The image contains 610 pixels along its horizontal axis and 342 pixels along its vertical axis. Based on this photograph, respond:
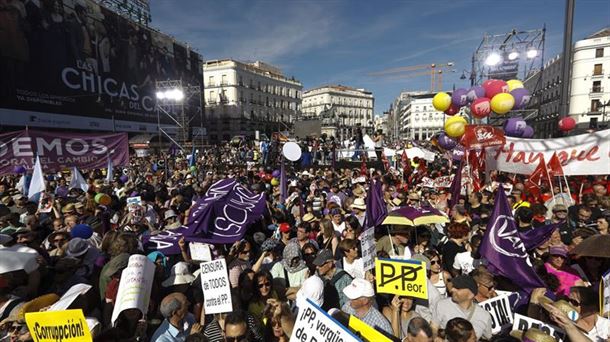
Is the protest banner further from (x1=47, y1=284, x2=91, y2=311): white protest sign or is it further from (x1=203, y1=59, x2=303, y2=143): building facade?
(x1=203, y1=59, x2=303, y2=143): building facade

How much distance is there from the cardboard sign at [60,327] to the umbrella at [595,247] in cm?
459

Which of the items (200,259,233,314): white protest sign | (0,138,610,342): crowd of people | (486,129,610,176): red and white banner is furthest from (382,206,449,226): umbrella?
(486,129,610,176): red and white banner

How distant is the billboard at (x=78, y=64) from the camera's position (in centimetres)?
2547

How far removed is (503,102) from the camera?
9188 mm

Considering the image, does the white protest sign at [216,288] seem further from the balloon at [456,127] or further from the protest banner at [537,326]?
the balloon at [456,127]

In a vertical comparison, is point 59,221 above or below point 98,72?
below

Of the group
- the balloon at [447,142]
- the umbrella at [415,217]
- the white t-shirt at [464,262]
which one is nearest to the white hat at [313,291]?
the umbrella at [415,217]

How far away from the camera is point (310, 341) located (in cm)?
246

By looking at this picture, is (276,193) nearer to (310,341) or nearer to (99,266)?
(99,266)

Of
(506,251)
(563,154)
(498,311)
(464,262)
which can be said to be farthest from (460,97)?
(498,311)

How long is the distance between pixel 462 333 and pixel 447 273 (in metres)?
1.69

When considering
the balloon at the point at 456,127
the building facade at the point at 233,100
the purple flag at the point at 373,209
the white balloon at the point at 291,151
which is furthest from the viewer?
the building facade at the point at 233,100

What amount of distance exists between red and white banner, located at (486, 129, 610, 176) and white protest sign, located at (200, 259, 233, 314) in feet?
25.6

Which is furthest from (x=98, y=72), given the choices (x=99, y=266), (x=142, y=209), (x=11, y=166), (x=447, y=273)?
(x=447, y=273)
